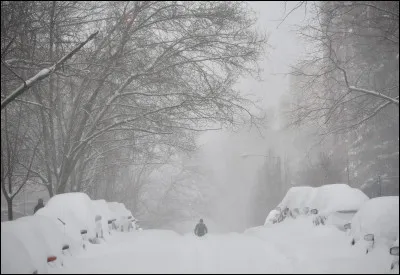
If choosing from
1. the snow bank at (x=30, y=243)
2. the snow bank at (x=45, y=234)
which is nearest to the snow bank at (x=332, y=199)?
the snow bank at (x=45, y=234)

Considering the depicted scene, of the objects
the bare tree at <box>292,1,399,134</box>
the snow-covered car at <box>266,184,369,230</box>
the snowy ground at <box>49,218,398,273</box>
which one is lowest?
the snowy ground at <box>49,218,398,273</box>

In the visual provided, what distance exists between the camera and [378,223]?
7.32 metres

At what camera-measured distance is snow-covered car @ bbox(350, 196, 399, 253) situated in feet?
22.9

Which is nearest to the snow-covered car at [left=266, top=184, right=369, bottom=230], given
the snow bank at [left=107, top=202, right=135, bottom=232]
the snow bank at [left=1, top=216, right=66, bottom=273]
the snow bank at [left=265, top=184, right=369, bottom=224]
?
the snow bank at [left=265, top=184, right=369, bottom=224]

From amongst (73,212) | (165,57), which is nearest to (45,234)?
(73,212)

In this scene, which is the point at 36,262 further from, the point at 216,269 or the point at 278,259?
the point at 278,259

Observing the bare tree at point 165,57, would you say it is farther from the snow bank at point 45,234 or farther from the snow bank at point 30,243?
the snow bank at point 30,243

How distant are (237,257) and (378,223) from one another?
3.01 m

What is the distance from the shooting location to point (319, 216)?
13.0 m

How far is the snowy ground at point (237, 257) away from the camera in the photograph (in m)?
7.01

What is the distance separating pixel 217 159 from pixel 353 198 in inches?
3268

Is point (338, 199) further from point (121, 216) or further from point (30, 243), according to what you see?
point (30, 243)

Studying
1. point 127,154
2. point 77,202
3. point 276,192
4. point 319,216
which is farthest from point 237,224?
point 77,202

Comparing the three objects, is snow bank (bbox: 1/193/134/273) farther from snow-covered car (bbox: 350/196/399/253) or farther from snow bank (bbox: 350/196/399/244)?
snow bank (bbox: 350/196/399/244)
